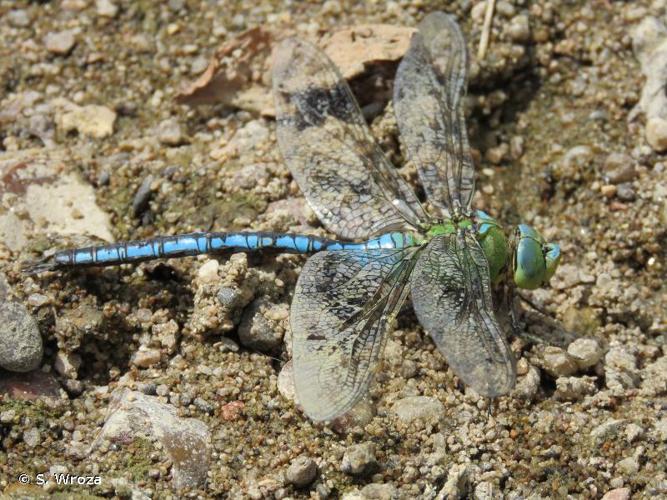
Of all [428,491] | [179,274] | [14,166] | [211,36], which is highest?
[211,36]

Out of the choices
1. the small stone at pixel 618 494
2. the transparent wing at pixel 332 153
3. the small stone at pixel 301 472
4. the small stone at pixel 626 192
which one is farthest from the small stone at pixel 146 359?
the small stone at pixel 626 192

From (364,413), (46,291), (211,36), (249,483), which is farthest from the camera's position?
(211,36)

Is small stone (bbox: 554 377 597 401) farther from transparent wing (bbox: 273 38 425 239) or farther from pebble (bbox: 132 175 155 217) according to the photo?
pebble (bbox: 132 175 155 217)

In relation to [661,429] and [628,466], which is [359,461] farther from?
[661,429]

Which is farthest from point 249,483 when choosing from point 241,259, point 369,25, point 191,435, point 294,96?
point 369,25

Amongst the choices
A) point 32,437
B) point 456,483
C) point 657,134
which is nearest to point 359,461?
point 456,483

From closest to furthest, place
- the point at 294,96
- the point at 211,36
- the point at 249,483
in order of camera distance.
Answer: the point at 249,483 → the point at 294,96 → the point at 211,36

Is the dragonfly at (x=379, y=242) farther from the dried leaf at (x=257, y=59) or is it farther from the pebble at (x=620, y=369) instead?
the pebble at (x=620, y=369)

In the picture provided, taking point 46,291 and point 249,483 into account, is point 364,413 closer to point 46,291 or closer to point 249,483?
point 249,483

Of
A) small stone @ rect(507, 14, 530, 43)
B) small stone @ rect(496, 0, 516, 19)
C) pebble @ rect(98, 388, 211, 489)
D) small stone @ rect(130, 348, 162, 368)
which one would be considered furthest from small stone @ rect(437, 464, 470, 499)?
small stone @ rect(496, 0, 516, 19)
